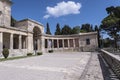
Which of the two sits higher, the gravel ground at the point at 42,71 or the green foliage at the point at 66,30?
the green foliage at the point at 66,30

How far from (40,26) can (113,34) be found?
20435 mm

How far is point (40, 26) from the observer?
110 feet

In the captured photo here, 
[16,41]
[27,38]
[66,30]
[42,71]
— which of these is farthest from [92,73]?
[66,30]

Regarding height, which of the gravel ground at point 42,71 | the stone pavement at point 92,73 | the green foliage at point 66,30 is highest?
the green foliage at point 66,30

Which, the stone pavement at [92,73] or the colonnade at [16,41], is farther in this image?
the colonnade at [16,41]

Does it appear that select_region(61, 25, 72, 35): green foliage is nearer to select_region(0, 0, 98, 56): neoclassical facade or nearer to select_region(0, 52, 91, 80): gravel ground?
select_region(0, 0, 98, 56): neoclassical facade

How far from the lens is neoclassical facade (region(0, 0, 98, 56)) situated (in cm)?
2347

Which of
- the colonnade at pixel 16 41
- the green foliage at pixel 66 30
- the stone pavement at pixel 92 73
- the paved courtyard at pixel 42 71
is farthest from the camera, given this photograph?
the green foliage at pixel 66 30

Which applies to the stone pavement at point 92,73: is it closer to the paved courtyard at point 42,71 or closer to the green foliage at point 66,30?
the paved courtyard at point 42,71

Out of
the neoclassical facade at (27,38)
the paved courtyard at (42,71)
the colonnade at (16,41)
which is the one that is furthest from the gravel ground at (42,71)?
the colonnade at (16,41)

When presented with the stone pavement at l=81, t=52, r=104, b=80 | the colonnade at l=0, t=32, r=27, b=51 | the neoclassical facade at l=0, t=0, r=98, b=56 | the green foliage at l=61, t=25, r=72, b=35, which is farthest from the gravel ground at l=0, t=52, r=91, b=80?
the green foliage at l=61, t=25, r=72, b=35

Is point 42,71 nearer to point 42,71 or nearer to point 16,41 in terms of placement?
point 42,71

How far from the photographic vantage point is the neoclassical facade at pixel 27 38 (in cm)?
2347

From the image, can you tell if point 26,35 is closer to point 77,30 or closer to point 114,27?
point 114,27
